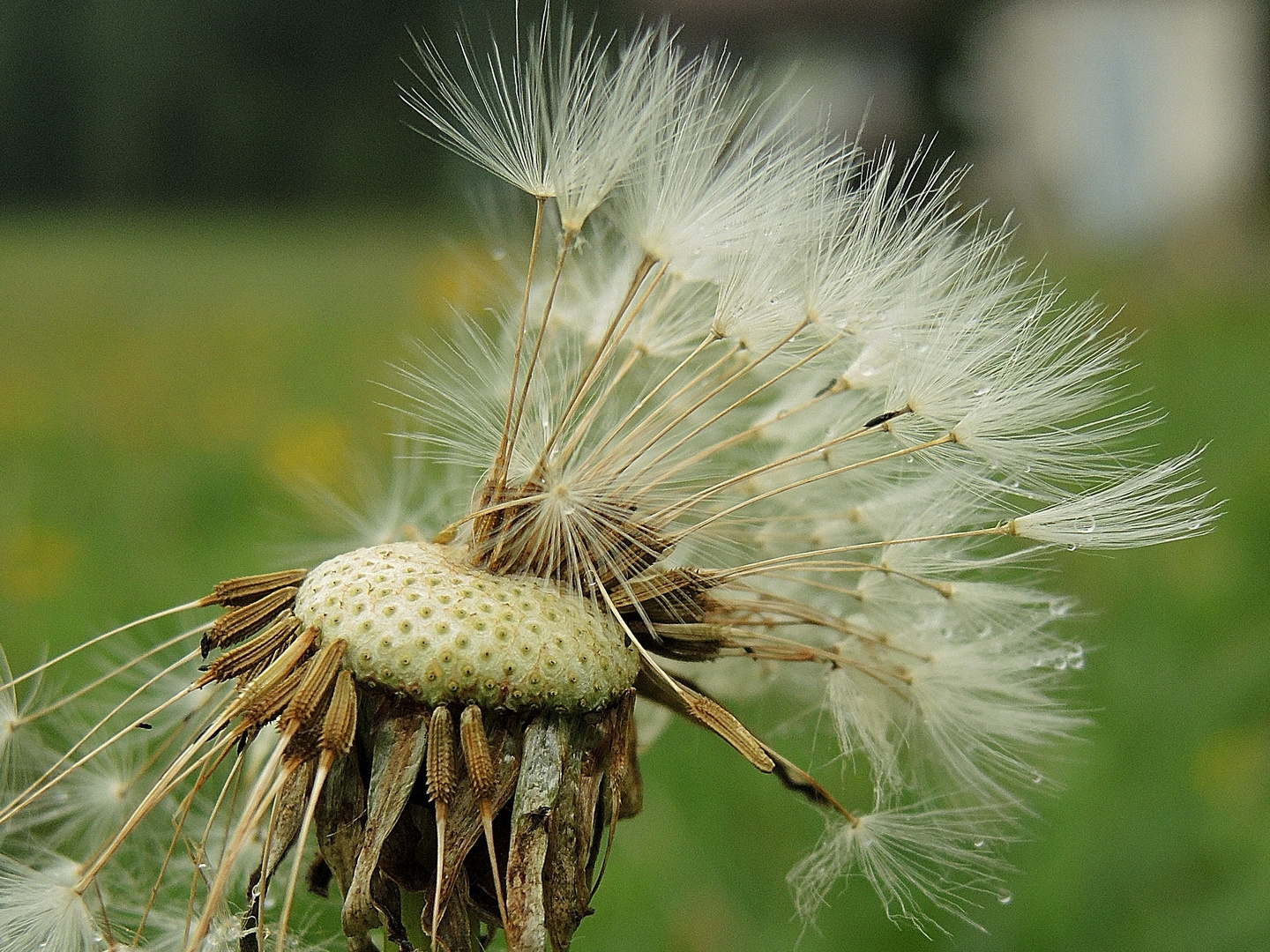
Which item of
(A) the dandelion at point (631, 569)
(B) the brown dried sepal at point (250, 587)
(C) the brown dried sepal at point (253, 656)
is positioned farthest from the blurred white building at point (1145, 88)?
(C) the brown dried sepal at point (253, 656)

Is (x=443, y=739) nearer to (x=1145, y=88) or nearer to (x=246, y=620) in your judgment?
(x=246, y=620)

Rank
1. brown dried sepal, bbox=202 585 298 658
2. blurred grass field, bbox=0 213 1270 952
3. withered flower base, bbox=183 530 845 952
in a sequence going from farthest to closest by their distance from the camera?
blurred grass field, bbox=0 213 1270 952 → brown dried sepal, bbox=202 585 298 658 → withered flower base, bbox=183 530 845 952

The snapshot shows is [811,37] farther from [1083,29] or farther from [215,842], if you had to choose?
[215,842]

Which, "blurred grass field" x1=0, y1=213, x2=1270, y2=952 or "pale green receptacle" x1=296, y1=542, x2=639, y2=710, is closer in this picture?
"pale green receptacle" x1=296, y1=542, x2=639, y2=710

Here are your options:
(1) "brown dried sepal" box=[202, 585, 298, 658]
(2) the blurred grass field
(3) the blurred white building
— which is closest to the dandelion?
(1) "brown dried sepal" box=[202, 585, 298, 658]

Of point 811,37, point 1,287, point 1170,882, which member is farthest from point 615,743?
point 811,37

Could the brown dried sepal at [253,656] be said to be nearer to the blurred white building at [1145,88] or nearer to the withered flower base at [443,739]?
the withered flower base at [443,739]

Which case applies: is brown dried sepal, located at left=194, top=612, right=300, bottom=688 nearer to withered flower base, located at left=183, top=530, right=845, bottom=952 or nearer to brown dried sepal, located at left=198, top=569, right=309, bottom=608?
withered flower base, located at left=183, top=530, right=845, bottom=952
